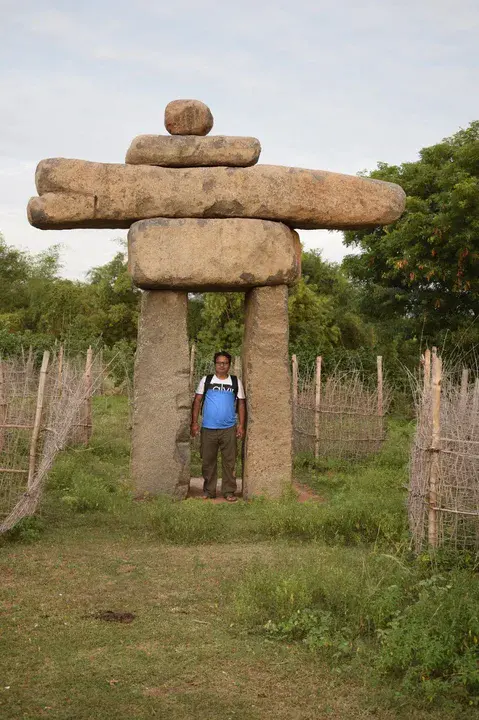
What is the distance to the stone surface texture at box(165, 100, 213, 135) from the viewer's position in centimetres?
898

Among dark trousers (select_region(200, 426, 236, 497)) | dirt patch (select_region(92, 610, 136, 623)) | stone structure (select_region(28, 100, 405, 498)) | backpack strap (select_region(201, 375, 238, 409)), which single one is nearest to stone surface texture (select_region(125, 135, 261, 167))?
stone structure (select_region(28, 100, 405, 498))

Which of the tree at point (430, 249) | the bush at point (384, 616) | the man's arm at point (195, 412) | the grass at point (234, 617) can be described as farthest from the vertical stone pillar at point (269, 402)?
the tree at point (430, 249)

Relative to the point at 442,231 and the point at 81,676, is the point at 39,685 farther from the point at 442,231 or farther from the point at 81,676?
the point at 442,231

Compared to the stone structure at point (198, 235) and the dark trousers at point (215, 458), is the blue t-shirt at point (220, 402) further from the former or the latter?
the stone structure at point (198, 235)

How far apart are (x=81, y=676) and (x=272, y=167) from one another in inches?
231

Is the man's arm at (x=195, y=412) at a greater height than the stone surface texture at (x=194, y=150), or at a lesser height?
lesser

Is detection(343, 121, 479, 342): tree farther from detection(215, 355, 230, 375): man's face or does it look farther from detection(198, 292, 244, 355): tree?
detection(215, 355, 230, 375): man's face

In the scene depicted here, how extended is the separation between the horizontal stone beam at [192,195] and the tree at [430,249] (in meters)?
7.11

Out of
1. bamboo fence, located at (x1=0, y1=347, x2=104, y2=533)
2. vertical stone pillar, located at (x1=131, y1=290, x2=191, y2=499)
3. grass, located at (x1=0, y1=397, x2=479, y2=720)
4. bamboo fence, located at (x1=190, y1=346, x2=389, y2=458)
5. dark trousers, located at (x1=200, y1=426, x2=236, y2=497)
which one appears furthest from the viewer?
bamboo fence, located at (x1=190, y1=346, x2=389, y2=458)

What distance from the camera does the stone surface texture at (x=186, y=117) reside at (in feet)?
29.5

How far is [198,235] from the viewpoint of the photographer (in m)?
8.66

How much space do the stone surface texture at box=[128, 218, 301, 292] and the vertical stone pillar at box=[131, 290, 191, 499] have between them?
1.26 ft

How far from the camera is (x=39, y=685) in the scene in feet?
13.8

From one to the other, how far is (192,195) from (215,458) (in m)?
2.87
